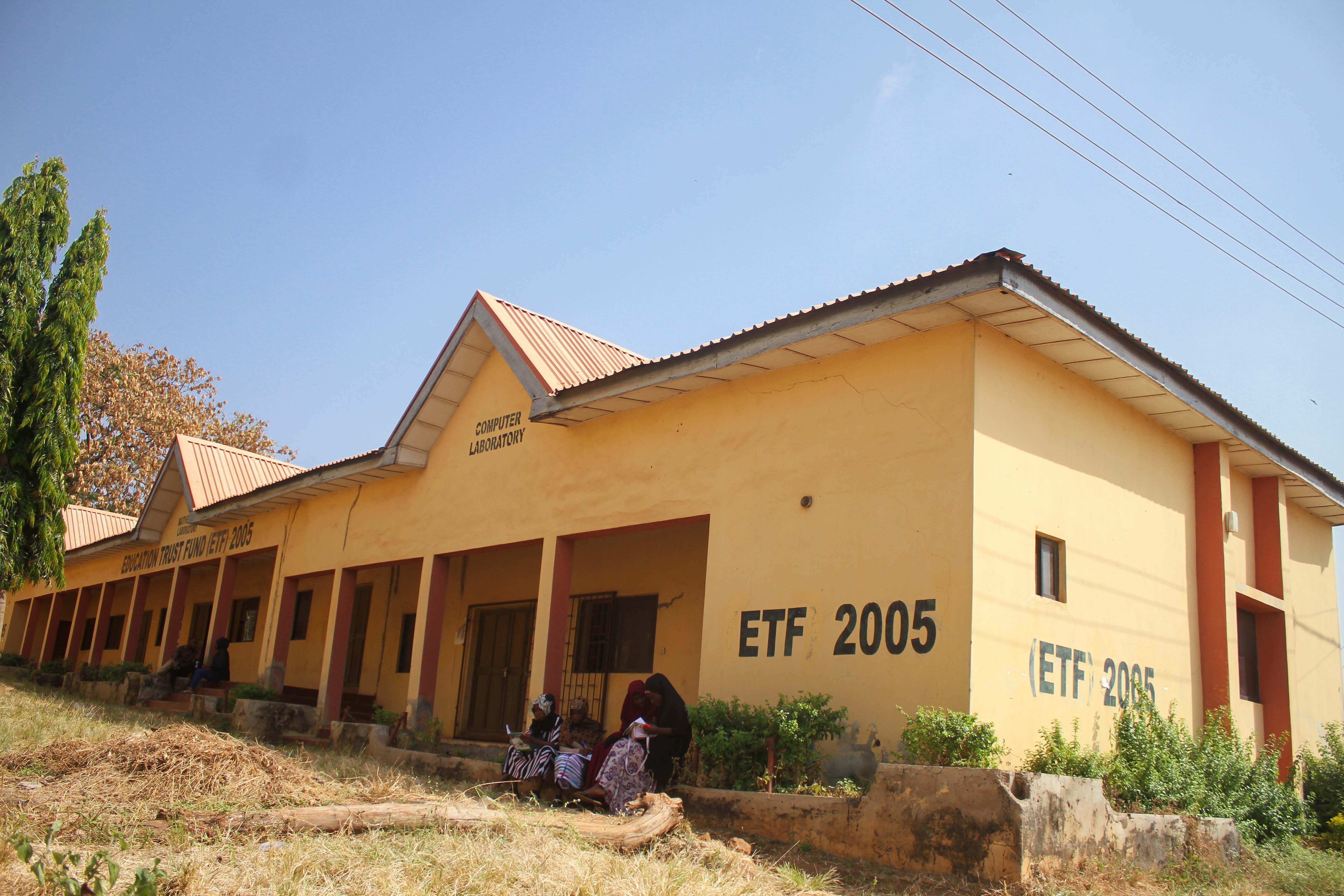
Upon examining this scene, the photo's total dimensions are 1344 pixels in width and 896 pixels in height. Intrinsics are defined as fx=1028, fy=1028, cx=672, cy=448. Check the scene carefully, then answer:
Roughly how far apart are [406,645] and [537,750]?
914 cm

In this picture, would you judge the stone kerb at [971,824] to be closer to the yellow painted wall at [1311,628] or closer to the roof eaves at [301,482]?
the yellow painted wall at [1311,628]

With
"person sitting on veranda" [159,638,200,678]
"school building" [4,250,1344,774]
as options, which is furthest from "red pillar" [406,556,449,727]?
"person sitting on veranda" [159,638,200,678]

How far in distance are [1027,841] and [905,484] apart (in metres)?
3.07

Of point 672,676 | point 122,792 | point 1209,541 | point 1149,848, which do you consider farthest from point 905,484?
point 122,792

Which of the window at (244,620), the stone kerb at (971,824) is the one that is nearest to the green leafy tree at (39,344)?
the window at (244,620)

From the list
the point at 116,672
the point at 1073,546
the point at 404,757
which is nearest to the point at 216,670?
the point at 116,672

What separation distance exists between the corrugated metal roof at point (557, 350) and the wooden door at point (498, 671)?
152 inches

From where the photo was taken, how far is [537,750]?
30.0 ft

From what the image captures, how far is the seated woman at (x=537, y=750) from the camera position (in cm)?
885

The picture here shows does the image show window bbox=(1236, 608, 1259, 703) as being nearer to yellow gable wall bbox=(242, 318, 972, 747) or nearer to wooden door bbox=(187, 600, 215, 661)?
yellow gable wall bbox=(242, 318, 972, 747)

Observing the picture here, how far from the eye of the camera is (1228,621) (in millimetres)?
10422

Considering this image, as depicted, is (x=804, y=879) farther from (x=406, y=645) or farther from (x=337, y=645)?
(x=406, y=645)

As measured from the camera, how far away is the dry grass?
5.23 meters

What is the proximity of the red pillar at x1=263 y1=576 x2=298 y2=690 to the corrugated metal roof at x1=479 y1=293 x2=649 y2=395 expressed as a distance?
6.87 meters
